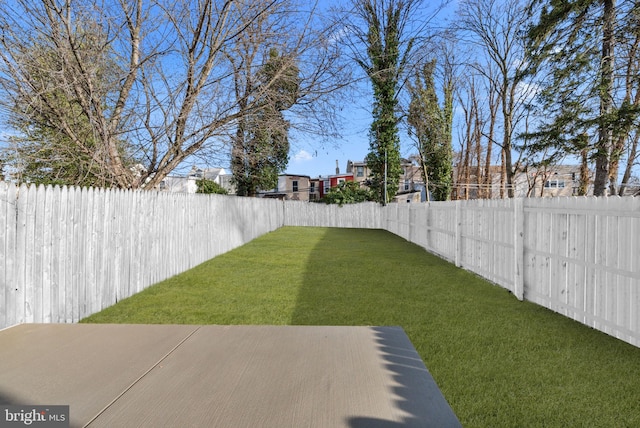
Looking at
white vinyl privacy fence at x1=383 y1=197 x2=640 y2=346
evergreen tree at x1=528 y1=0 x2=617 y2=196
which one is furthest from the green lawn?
evergreen tree at x1=528 y1=0 x2=617 y2=196

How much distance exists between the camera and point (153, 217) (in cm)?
695

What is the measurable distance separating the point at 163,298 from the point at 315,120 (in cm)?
498

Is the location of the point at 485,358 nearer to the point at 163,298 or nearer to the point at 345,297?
the point at 345,297

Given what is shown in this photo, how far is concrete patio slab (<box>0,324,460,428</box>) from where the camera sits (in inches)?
82.7

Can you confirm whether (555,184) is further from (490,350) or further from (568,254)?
(490,350)

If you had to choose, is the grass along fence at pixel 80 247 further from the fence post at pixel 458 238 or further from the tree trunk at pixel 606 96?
the tree trunk at pixel 606 96

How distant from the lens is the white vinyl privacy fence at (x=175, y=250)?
3977mm

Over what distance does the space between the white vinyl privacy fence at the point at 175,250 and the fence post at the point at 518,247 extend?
0.02m

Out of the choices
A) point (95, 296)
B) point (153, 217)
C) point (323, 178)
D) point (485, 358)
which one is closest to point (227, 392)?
point (485, 358)

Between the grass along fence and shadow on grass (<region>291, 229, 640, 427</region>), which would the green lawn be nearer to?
shadow on grass (<region>291, 229, 640, 427</region>)

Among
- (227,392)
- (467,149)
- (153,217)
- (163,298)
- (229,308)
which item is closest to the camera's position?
(227,392)

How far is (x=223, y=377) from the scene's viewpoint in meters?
2.57

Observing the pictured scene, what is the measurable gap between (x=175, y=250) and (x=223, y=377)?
582cm

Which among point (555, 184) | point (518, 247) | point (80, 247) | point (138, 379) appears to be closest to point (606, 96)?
point (518, 247)
